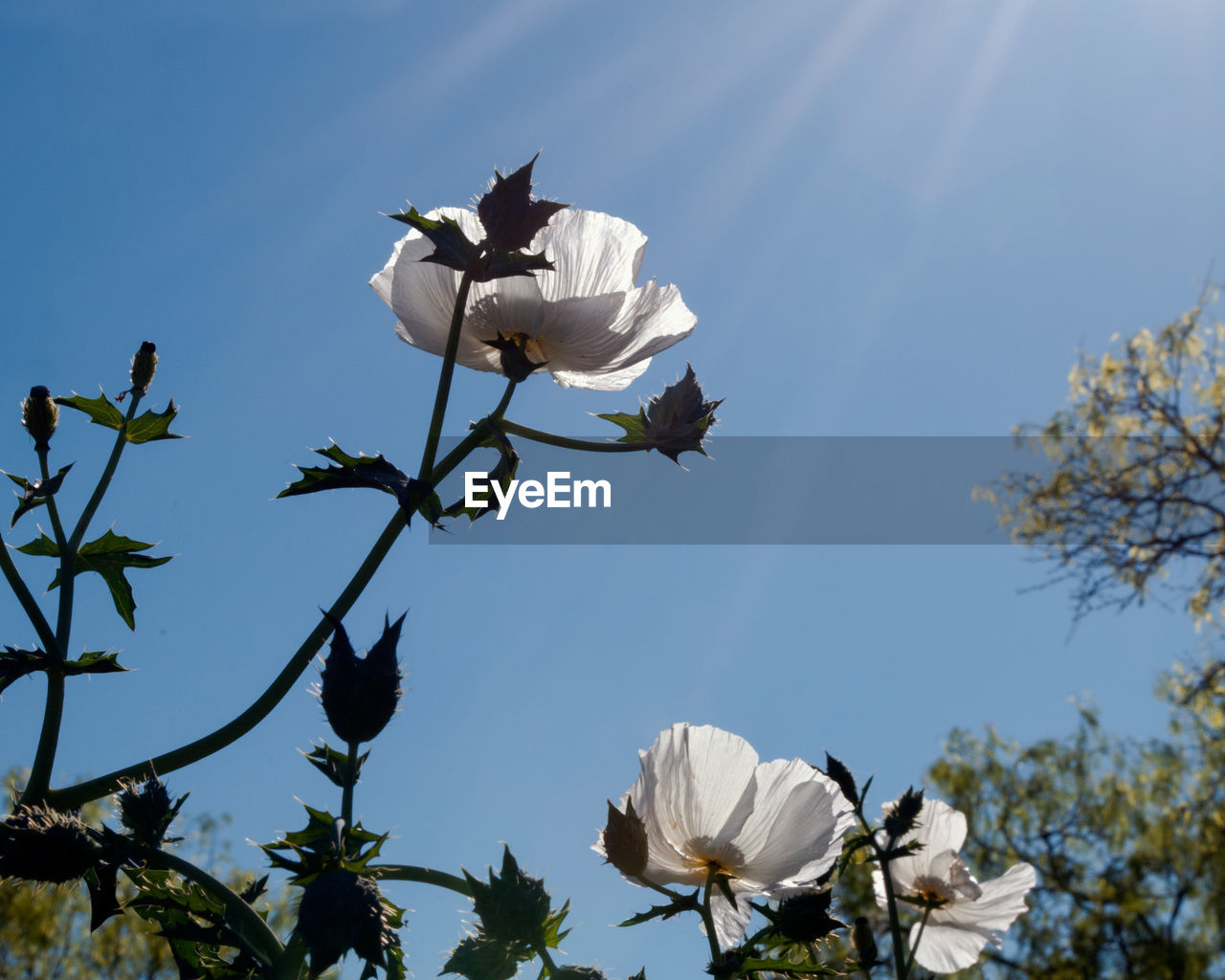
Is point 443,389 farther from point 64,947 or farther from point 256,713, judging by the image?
point 64,947

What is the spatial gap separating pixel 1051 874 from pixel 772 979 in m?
17.6

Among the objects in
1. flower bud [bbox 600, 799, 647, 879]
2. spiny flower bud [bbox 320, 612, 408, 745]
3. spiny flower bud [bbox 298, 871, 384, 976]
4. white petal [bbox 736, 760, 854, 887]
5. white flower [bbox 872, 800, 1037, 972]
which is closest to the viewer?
spiny flower bud [bbox 298, 871, 384, 976]

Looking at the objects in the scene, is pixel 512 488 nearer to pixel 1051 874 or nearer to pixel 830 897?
pixel 830 897

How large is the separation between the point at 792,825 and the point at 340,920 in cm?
60

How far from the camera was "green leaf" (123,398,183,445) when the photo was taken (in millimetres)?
1221

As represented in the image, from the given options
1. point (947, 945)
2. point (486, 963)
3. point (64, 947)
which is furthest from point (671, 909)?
point (64, 947)

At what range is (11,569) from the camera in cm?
98

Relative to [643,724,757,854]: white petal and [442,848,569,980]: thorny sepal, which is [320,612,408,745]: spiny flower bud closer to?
[442,848,569,980]: thorny sepal

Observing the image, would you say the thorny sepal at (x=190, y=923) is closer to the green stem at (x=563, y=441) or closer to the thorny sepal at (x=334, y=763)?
the thorny sepal at (x=334, y=763)

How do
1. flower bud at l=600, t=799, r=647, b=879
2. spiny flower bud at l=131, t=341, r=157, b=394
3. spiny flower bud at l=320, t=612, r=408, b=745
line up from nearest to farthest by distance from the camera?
spiny flower bud at l=320, t=612, r=408, b=745, flower bud at l=600, t=799, r=647, b=879, spiny flower bud at l=131, t=341, r=157, b=394

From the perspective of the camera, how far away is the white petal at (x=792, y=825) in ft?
3.32

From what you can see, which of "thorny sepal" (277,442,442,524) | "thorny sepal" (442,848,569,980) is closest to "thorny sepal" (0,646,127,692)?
"thorny sepal" (277,442,442,524)

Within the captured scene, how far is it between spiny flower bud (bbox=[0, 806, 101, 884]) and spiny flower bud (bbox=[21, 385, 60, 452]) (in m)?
0.60

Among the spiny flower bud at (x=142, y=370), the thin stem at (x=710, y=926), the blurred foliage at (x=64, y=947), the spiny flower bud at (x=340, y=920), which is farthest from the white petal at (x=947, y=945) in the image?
the blurred foliage at (x=64, y=947)
